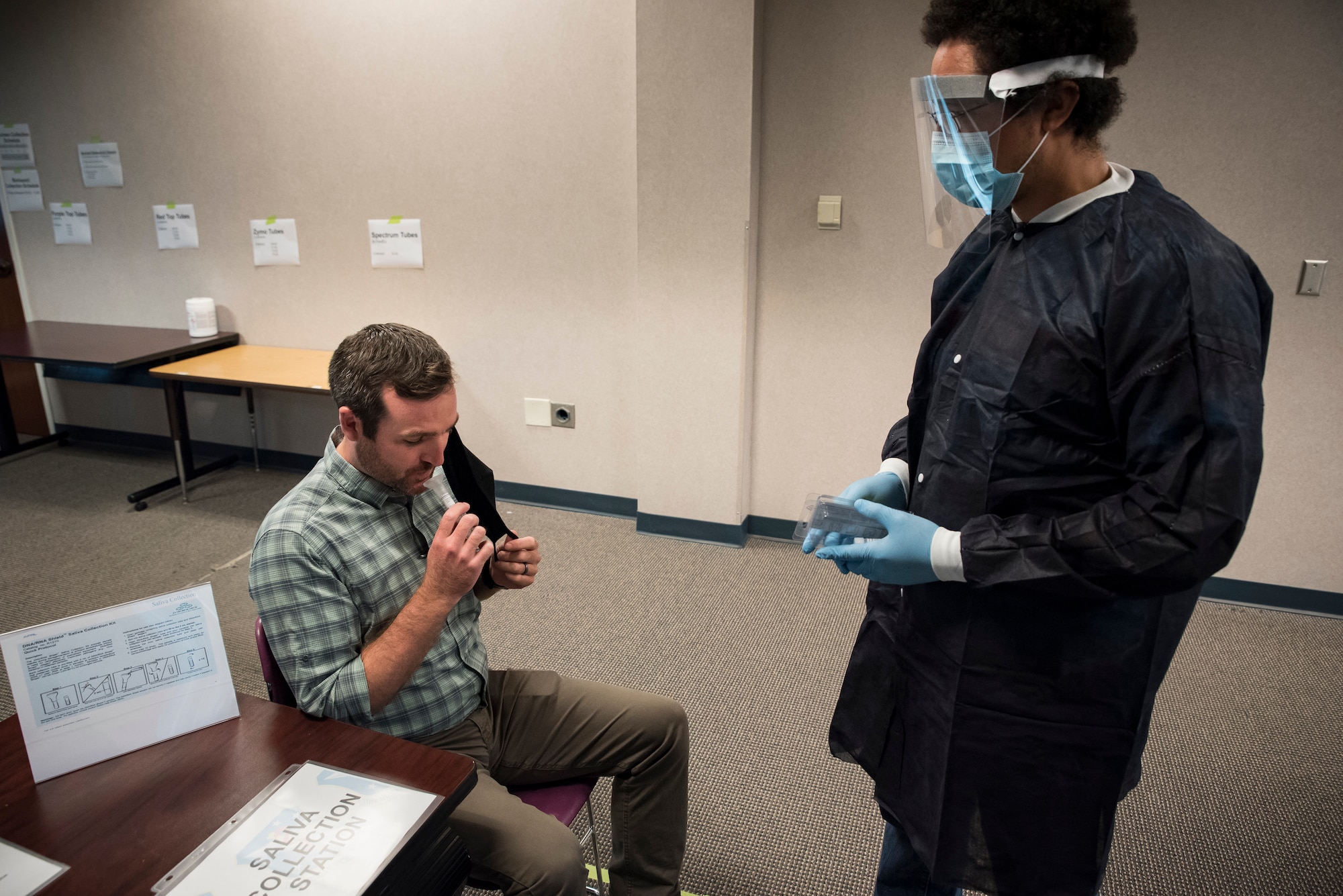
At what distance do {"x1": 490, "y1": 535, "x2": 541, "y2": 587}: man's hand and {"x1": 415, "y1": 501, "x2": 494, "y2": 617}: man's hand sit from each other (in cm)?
25

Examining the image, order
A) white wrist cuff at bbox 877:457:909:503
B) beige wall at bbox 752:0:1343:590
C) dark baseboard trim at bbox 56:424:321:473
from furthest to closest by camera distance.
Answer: dark baseboard trim at bbox 56:424:321:473
beige wall at bbox 752:0:1343:590
white wrist cuff at bbox 877:457:909:503

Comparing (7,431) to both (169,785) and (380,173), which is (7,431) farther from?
(169,785)

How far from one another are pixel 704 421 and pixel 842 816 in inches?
64.5

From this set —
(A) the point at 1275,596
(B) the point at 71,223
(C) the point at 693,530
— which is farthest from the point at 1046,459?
(B) the point at 71,223

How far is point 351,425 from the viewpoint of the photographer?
132cm

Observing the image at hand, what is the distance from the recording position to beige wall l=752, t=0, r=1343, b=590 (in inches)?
97.6

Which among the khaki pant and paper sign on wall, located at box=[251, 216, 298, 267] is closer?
the khaki pant

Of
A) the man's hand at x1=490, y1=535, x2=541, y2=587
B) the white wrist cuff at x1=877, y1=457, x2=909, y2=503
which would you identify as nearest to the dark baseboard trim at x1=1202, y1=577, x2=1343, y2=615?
the white wrist cuff at x1=877, y1=457, x2=909, y2=503

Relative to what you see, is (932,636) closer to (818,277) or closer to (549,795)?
(549,795)

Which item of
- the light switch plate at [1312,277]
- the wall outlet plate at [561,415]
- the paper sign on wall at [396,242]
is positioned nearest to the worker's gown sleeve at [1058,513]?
the light switch plate at [1312,277]

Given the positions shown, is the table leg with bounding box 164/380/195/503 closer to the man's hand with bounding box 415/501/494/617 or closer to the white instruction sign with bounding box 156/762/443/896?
the man's hand with bounding box 415/501/494/617

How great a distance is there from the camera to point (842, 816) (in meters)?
1.94

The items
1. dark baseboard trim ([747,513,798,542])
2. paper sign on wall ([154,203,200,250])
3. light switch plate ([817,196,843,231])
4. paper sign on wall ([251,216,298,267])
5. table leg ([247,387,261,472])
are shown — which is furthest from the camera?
table leg ([247,387,261,472])

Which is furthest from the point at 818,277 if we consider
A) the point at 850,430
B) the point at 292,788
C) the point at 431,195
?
the point at 292,788
